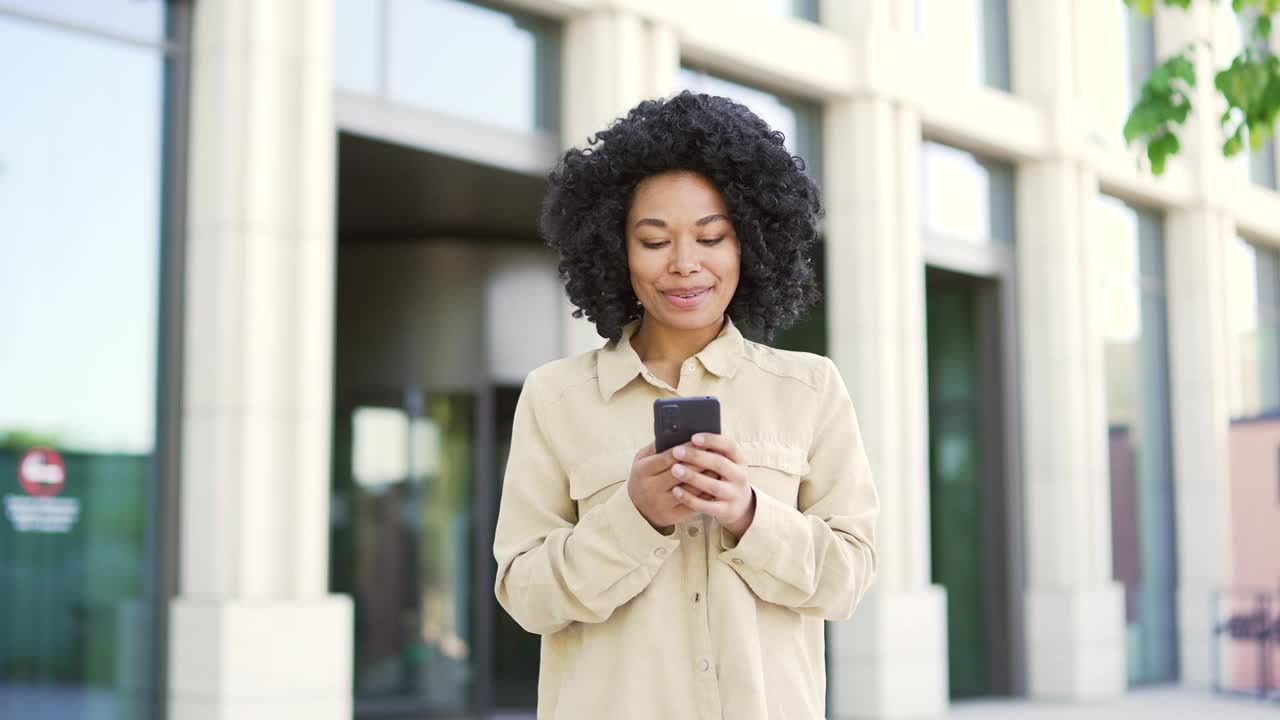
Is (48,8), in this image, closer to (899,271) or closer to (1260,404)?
(899,271)

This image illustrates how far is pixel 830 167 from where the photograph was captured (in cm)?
Result: 1238

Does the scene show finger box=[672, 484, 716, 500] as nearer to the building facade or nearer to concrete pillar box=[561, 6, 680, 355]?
the building facade

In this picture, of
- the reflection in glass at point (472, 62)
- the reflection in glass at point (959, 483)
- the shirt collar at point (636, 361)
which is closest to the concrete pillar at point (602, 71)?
the reflection in glass at point (472, 62)

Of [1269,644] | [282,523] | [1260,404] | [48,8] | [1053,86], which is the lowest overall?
[1269,644]

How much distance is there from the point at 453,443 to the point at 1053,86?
6783 mm

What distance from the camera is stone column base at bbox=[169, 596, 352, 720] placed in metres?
7.75

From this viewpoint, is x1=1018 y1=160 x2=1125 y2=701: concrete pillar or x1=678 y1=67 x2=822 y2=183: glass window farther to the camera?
x1=1018 y1=160 x2=1125 y2=701: concrete pillar

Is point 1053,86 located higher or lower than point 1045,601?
higher

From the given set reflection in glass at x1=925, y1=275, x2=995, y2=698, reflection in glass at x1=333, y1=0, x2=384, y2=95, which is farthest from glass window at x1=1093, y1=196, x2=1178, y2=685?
reflection in glass at x1=333, y1=0, x2=384, y2=95

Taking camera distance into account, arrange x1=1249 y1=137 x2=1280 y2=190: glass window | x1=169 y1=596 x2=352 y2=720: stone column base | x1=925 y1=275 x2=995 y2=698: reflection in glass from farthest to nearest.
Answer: x1=1249 y1=137 x2=1280 y2=190: glass window < x1=925 y1=275 x2=995 y2=698: reflection in glass < x1=169 y1=596 x2=352 y2=720: stone column base

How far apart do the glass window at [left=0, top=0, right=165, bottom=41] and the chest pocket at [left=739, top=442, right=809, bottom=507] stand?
6.73 m

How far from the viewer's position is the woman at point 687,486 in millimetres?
2148

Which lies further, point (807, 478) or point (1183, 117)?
point (1183, 117)

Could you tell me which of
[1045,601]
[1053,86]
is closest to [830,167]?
[1053,86]
